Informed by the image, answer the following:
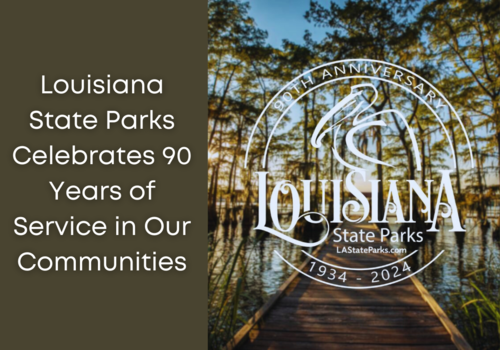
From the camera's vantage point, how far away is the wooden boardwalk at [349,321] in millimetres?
2949

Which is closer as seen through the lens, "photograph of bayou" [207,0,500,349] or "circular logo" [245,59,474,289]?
"circular logo" [245,59,474,289]

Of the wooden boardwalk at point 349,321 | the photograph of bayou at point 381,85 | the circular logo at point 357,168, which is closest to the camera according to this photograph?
the wooden boardwalk at point 349,321

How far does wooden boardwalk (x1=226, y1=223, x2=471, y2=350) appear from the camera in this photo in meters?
2.95

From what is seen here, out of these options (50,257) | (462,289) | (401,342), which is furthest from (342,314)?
(462,289)

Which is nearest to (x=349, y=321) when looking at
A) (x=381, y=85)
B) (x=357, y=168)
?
(x=357, y=168)

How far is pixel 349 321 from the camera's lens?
3471 millimetres

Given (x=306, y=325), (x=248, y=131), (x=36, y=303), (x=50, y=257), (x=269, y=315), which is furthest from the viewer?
(x=248, y=131)

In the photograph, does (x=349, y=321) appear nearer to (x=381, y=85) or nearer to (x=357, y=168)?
(x=357, y=168)

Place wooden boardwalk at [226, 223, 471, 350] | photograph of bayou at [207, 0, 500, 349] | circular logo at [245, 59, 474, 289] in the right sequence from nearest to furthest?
wooden boardwalk at [226, 223, 471, 350] → circular logo at [245, 59, 474, 289] → photograph of bayou at [207, 0, 500, 349]

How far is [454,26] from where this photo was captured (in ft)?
42.2

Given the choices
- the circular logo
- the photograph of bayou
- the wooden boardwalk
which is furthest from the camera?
the photograph of bayou

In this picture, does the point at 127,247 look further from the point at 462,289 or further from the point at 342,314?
the point at 462,289

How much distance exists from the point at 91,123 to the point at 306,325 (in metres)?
2.48

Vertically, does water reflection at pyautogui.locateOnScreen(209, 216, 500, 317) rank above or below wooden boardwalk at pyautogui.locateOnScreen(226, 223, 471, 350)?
below
